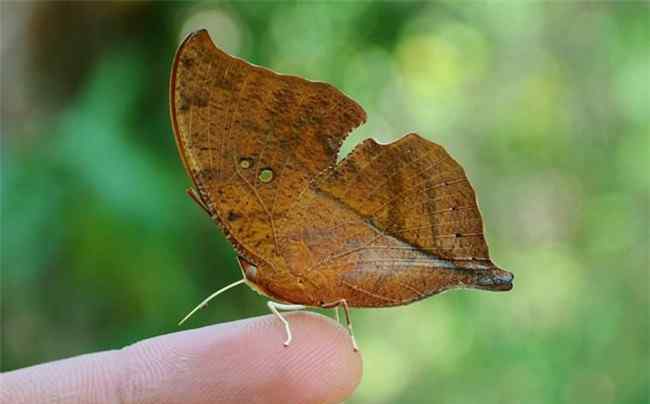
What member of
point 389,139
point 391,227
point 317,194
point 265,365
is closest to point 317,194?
point 317,194

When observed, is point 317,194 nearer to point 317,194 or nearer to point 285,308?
point 317,194

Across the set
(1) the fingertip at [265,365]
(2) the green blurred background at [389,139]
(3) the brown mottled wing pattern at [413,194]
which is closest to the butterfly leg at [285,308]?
(1) the fingertip at [265,365]

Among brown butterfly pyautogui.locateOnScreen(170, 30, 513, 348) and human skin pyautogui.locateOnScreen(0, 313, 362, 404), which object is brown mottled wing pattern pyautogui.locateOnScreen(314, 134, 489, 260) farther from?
human skin pyautogui.locateOnScreen(0, 313, 362, 404)

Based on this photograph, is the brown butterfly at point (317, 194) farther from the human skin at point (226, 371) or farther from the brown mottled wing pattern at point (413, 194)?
the human skin at point (226, 371)

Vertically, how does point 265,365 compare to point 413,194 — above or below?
below

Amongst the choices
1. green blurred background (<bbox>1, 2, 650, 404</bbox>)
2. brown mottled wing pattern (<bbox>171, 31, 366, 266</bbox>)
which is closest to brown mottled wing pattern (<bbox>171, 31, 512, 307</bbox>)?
brown mottled wing pattern (<bbox>171, 31, 366, 266</bbox>)

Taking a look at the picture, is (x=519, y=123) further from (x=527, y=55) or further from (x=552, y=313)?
(x=552, y=313)
